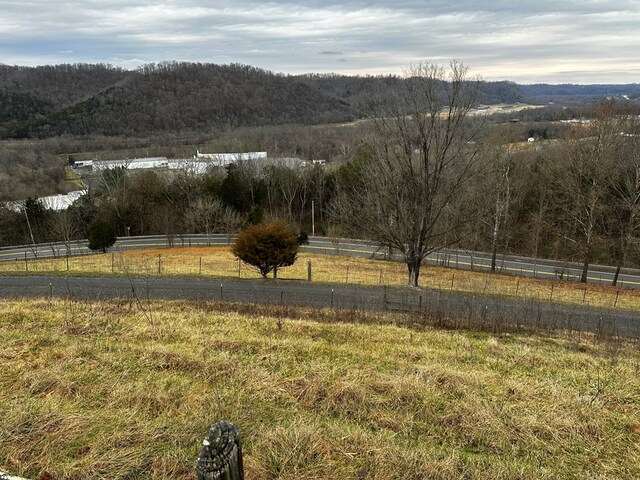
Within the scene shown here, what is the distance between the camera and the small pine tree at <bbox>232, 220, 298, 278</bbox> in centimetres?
2044

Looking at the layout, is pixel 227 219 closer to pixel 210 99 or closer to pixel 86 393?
pixel 86 393

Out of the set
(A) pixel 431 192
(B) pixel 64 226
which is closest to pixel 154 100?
(B) pixel 64 226

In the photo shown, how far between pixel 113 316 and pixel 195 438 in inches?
226

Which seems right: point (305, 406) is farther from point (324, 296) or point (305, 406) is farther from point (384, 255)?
point (384, 255)

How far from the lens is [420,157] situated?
19.2 m

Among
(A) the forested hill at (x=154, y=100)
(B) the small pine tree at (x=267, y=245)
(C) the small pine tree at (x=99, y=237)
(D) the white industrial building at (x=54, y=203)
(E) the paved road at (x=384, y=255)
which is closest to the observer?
(B) the small pine tree at (x=267, y=245)

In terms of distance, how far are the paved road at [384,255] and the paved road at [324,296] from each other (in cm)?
533

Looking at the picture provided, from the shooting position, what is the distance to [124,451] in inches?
156

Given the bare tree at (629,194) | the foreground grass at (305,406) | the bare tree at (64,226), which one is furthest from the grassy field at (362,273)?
the foreground grass at (305,406)

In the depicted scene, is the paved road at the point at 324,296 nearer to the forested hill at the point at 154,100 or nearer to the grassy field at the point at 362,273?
the grassy field at the point at 362,273

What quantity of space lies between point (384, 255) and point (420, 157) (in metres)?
15.5

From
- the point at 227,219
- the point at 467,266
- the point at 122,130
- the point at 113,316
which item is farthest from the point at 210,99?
the point at 113,316

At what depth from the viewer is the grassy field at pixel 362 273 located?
2198 centimetres

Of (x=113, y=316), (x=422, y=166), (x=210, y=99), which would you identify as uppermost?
(x=210, y=99)
